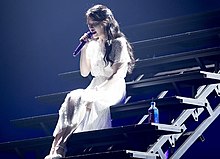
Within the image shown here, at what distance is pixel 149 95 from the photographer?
5.65 m

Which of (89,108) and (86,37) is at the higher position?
(86,37)

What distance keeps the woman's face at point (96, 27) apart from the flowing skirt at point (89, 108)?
0.40 meters

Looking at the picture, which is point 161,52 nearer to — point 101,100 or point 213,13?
point 213,13

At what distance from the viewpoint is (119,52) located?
4734mm

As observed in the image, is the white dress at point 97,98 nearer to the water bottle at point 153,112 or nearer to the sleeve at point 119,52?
the sleeve at point 119,52

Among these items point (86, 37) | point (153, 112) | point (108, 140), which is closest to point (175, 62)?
point (86, 37)

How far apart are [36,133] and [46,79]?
52 centimetres

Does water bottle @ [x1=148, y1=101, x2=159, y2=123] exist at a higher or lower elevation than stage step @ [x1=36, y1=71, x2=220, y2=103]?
lower

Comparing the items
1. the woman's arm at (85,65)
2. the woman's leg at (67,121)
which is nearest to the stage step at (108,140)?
the woman's leg at (67,121)

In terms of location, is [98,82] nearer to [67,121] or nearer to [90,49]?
[90,49]

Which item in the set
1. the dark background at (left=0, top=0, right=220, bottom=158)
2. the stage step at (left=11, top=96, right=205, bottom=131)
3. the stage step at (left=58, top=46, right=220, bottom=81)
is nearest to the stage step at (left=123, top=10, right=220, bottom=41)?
the dark background at (left=0, top=0, right=220, bottom=158)

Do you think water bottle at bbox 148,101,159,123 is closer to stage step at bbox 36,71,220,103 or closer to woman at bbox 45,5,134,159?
stage step at bbox 36,71,220,103

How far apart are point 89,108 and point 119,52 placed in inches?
20.0

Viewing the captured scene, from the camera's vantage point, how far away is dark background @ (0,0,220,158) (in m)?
6.14
